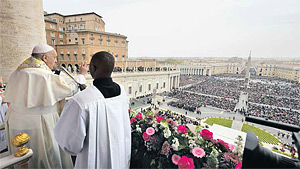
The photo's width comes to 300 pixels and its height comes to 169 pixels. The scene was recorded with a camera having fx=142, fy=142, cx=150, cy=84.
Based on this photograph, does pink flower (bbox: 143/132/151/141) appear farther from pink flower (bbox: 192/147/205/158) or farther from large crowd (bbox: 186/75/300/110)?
large crowd (bbox: 186/75/300/110)

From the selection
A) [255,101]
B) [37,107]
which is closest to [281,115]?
[255,101]

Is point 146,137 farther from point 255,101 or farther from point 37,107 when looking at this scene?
point 255,101

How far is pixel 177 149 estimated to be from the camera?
129cm

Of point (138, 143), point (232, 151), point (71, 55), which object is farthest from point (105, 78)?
point (71, 55)

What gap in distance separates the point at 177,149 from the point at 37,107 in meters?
1.51

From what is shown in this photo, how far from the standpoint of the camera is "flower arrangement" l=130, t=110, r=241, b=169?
1164 millimetres

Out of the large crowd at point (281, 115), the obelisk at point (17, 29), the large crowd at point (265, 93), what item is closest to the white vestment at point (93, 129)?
the obelisk at point (17, 29)

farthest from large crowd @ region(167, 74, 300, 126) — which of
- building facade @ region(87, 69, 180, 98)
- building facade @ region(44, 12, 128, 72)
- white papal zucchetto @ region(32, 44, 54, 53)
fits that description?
white papal zucchetto @ region(32, 44, 54, 53)

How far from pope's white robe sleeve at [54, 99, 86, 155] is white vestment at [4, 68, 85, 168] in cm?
56

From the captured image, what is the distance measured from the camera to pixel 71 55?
15.1 metres

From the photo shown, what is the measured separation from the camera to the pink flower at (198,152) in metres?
1.19

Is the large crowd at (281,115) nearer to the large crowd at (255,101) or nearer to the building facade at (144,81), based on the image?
the large crowd at (255,101)

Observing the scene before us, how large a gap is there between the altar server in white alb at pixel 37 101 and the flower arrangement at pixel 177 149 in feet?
3.03

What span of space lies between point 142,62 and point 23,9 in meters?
23.5
